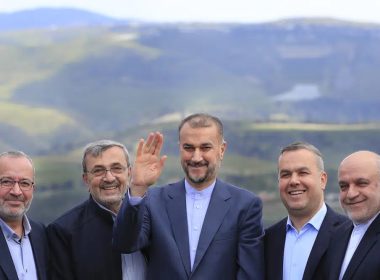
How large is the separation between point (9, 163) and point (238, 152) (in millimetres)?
149386

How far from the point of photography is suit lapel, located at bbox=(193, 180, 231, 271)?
614cm

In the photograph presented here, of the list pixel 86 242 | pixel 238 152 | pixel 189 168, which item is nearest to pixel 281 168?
pixel 189 168

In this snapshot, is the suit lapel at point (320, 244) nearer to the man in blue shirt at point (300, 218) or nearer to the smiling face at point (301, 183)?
the man in blue shirt at point (300, 218)

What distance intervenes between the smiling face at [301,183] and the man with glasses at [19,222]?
2243 mm

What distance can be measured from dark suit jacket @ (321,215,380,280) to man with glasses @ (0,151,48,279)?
8.30ft

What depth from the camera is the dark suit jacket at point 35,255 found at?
6129mm

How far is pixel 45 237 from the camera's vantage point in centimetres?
662

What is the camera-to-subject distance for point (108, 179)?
655 centimetres

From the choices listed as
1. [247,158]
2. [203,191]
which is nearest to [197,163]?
[203,191]

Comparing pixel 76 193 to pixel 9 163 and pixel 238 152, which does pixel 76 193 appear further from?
pixel 9 163

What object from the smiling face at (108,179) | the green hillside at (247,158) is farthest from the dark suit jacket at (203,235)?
the green hillside at (247,158)

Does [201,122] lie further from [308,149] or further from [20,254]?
[20,254]

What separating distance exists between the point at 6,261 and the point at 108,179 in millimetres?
1152

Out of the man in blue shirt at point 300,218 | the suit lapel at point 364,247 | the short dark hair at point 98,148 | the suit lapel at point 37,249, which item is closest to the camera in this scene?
the suit lapel at point 364,247
